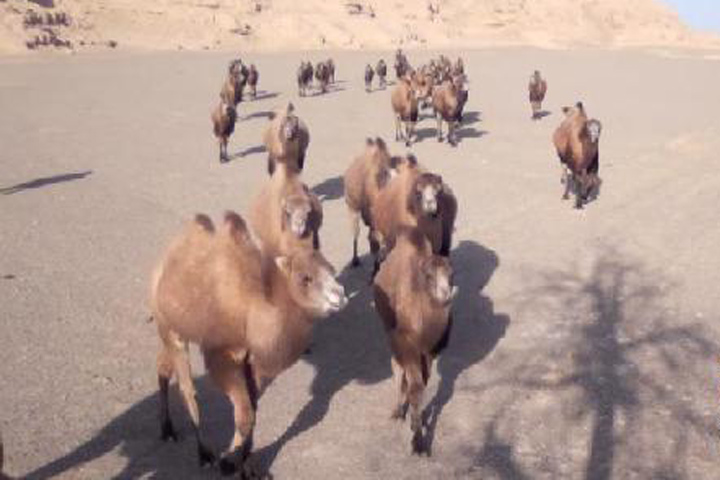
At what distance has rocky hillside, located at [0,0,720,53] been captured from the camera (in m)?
51.4

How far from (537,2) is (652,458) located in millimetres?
82117

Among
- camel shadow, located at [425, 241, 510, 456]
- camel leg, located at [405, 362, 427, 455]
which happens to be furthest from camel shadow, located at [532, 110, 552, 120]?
camel leg, located at [405, 362, 427, 455]

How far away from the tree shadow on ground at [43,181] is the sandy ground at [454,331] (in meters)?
0.06

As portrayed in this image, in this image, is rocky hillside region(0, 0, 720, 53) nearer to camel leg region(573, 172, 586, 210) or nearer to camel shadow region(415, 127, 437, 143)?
camel shadow region(415, 127, 437, 143)

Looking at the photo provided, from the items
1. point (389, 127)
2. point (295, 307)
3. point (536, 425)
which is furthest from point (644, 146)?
point (295, 307)

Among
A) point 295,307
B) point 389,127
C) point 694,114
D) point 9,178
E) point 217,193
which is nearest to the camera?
point 295,307

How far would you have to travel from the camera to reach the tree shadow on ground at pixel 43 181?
1420 cm

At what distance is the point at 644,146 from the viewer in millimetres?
18719

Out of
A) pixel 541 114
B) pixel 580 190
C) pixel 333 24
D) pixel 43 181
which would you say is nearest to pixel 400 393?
pixel 580 190

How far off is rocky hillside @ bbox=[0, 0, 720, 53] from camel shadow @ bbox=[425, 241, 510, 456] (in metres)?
42.4

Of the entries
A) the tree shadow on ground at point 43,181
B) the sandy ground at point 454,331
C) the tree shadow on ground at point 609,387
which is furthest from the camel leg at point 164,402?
the tree shadow on ground at point 43,181

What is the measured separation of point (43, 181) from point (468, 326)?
1018 cm

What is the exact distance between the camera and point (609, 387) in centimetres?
676

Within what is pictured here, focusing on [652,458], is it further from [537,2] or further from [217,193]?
[537,2]
